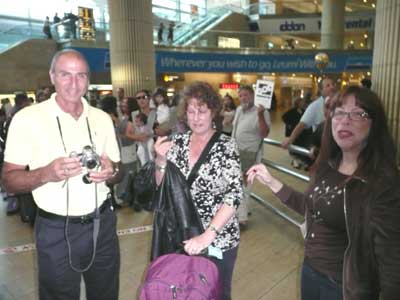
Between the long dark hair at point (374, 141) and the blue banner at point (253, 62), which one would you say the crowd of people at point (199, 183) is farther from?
the blue banner at point (253, 62)

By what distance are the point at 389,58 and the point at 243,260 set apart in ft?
19.1

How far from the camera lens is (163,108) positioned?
6375 millimetres

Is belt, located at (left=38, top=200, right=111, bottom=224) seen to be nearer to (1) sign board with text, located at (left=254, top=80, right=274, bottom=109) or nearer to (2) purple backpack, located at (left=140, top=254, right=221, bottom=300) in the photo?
(2) purple backpack, located at (left=140, top=254, right=221, bottom=300)

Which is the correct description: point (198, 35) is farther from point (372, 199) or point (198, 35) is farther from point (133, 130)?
point (372, 199)

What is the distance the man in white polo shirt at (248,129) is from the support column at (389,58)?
3907 millimetres

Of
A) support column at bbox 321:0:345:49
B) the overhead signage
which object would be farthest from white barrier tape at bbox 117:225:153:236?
the overhead signage

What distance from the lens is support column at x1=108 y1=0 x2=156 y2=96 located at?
424 inches

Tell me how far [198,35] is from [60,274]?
17.5 meters

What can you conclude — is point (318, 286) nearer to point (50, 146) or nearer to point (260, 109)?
point (50, 146)

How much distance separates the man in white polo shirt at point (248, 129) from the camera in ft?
14.2

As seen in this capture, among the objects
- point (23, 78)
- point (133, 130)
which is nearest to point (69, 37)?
point (23, 78)

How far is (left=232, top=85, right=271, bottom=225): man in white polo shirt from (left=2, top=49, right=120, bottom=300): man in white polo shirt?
261 centimetres

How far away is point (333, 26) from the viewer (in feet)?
68.6

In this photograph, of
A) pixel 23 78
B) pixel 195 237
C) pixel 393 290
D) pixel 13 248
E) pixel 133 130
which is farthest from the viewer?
pixel 23 78
